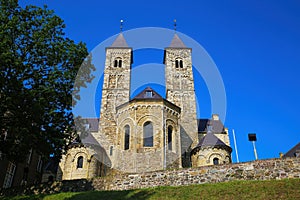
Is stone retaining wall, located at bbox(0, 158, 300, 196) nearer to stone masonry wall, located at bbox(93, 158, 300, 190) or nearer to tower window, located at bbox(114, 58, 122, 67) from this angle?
stone masonry wall, located at bbox(93, 158, 300, 190)

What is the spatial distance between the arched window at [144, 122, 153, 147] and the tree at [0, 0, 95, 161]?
1007 cm

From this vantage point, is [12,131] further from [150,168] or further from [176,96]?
[176,96]

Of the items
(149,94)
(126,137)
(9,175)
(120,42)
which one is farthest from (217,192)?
(120,42)

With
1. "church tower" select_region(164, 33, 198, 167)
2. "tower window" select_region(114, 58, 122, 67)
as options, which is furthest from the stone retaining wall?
"tower window" select_region(114, 58, 122, 67)

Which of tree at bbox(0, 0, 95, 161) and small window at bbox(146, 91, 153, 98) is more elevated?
small window at bbox(146, 91, 153, 98)

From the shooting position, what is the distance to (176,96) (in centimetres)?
3747

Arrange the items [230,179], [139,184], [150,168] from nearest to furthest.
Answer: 1. [230,179]
2. [139,184]
3. [150,168]

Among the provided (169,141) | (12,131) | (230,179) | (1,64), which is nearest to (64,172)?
(169,141)

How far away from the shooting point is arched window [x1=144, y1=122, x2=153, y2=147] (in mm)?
26480

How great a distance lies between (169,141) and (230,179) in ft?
36.8

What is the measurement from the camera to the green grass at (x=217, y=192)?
12.8 metres

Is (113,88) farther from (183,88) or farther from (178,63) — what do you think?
(178,63)

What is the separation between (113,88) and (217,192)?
26.6m

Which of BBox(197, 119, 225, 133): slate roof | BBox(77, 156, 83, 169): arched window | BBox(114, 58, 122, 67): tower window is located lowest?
BBox(77, 156, 83, 169): arched window
